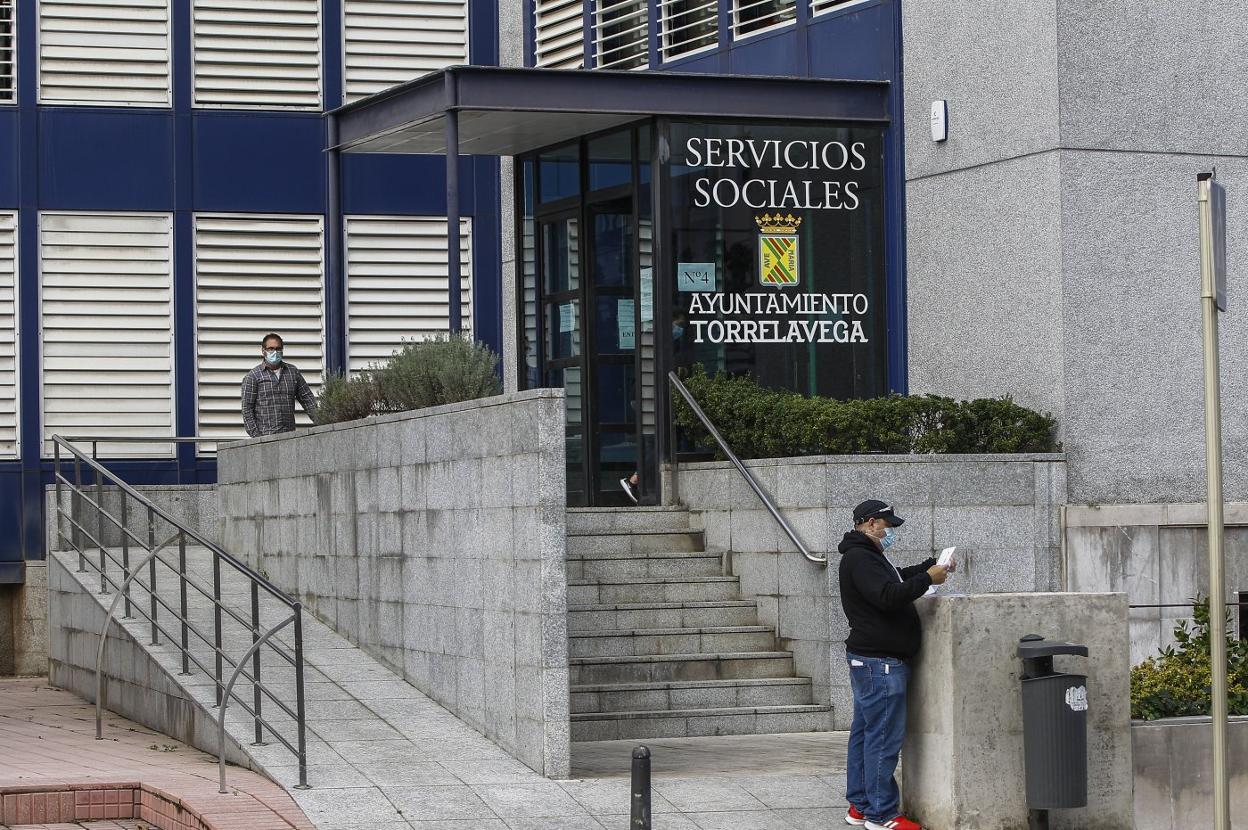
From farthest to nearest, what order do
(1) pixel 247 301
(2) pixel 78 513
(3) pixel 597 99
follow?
(1) pixel 247 301 < (2) pixel 78 513 < (3) pixel 597 99

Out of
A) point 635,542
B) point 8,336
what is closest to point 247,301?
point 8,336

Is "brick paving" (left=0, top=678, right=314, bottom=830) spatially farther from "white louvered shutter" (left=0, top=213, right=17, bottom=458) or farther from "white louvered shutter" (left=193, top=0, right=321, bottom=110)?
"white louvered shutter" (left=193, top=0, right=321, bottom=110)

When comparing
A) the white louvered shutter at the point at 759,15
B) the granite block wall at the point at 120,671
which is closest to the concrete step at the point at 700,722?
the granite block wall at the point at 120,671

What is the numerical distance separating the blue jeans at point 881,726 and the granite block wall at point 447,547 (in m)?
1.88

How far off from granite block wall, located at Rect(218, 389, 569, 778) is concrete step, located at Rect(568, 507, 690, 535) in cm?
167

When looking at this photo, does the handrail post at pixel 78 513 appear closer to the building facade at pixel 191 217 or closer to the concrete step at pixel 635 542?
the building facade at pixel 191 217

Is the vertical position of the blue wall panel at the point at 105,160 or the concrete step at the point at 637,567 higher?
the blue wall panel at the point at 105,160

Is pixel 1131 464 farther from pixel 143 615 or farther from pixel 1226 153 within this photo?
pixel 143 615

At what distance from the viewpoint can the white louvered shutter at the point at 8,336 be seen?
746 inches

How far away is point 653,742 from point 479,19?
9.84m

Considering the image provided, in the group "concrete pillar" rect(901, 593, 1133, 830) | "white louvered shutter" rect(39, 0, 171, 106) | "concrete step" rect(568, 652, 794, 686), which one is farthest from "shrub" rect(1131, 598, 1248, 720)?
"white louvered shutter" rect(39, 0, 171, 106)

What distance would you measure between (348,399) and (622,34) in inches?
201

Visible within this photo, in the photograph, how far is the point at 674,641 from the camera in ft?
45.2

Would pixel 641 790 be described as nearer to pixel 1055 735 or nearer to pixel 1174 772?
pixel 1055 735
